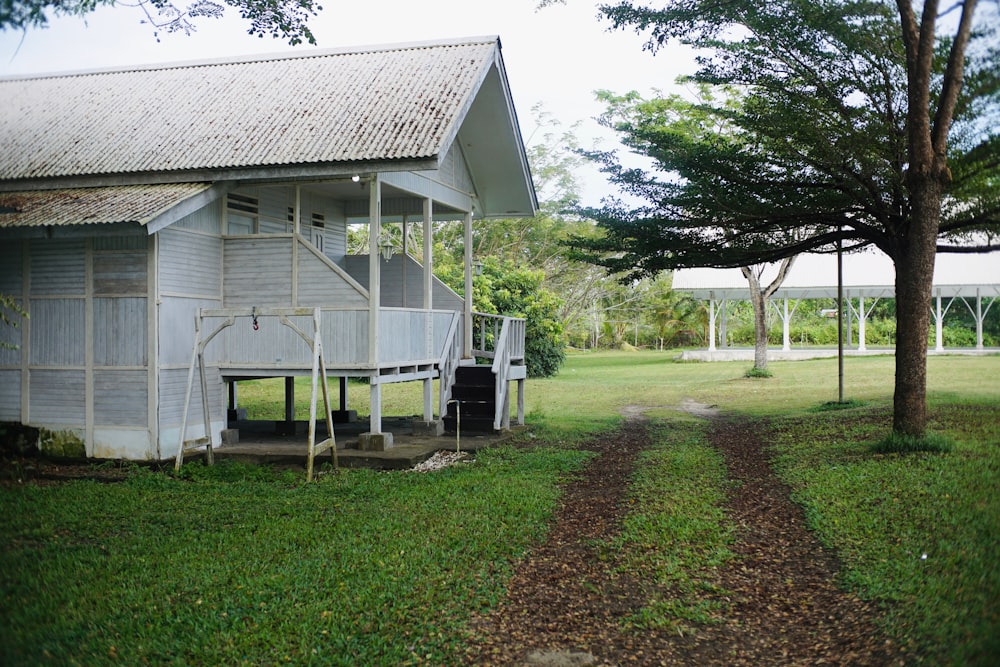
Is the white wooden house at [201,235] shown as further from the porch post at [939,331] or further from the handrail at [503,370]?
the porch post at [939,331]

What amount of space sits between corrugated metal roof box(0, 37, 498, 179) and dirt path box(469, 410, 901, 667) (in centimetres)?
639

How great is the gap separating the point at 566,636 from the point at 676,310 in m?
48.6

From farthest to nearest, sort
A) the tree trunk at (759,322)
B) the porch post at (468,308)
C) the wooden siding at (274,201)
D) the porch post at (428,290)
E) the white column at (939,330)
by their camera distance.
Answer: the white column at (939,330) → the tree trunk at (759,322) → the porch post at (468,308) → the porch post at (428,290) → the wooden siding at (274,201)

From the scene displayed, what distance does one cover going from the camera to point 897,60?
12773 millimetres

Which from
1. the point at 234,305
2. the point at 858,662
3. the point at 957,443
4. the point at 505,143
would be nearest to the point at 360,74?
the point at 505,143

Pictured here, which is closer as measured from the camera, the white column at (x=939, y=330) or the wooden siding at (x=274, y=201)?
the wooden siding at (x=274, y=201)

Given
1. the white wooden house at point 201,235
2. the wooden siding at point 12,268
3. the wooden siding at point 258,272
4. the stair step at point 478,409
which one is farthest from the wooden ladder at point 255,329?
the stair step at point 478,409

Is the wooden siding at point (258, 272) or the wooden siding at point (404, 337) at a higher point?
the wooden siding at point (258, 272)

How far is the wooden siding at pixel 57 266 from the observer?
40.8 feet

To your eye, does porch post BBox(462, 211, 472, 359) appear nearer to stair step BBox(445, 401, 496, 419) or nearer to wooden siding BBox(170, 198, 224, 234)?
stair step BBox(445, 401, 496, 419)

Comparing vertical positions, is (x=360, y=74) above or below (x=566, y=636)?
above

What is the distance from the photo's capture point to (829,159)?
41.4 ft

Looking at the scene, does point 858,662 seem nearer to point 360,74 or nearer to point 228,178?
point 228,178

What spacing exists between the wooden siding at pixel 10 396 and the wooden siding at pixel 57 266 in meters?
1.27
